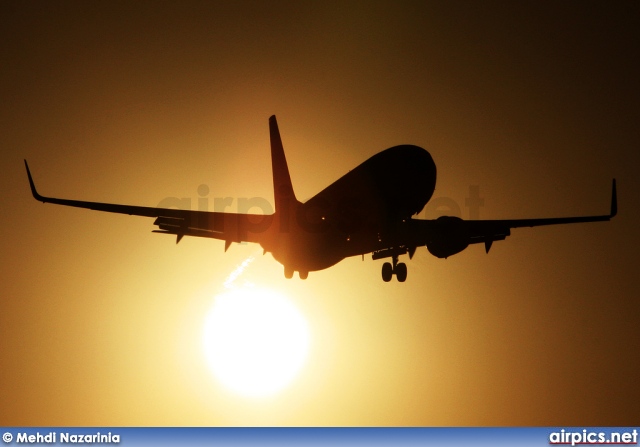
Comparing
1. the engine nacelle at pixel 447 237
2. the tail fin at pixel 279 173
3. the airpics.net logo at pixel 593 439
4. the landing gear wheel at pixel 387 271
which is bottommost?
the airpics.net logo at pixel 593 439

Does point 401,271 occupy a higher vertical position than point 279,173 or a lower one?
lower

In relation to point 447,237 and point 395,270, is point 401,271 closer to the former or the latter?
point 395,270

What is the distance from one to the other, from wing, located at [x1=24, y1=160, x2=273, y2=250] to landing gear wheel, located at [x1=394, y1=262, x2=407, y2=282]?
9279 millimetres

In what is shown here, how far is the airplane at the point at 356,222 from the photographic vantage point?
158 ft

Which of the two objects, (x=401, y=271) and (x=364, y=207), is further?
(x=401, y=271)

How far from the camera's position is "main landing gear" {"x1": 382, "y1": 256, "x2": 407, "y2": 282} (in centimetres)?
5500

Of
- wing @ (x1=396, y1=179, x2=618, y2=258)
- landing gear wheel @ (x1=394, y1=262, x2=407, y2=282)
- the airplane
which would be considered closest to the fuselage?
the airplane

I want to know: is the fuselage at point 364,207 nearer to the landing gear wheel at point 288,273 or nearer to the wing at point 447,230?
the wing at point 447,230

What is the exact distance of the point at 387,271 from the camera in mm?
55938

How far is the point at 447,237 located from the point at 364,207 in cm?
684

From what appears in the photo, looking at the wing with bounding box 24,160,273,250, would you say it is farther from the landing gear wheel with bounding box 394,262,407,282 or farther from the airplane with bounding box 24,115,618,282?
the landing gear wheel with bounding box 394,262,407,282

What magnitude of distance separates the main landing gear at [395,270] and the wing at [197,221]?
28.7 ft

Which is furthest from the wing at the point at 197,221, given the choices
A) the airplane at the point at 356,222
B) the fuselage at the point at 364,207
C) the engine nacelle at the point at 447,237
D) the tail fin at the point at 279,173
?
the engine nacelle at the point at 447,237

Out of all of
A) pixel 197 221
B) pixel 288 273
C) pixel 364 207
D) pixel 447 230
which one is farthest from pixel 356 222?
pixel 197 221
